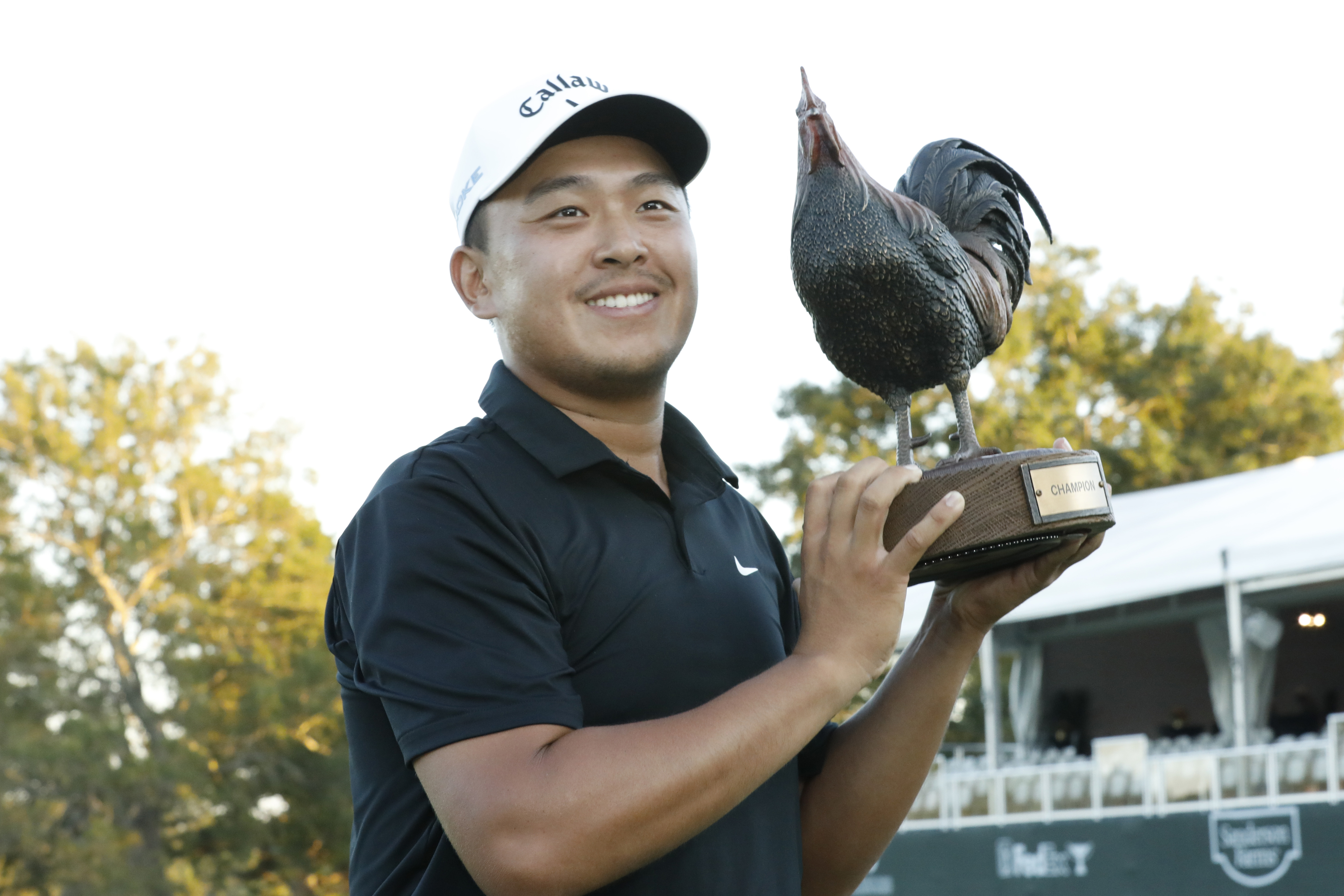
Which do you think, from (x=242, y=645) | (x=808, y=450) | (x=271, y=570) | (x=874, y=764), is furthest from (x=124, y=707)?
(x=874, y=764)

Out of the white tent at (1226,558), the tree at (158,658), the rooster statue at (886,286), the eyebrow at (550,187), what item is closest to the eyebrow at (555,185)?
the eyebrow at (550,187)

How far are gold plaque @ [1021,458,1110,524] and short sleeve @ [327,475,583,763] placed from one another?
2.63ft

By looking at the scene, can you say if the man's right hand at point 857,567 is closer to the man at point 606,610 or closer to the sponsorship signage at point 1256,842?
the man at point 606,610

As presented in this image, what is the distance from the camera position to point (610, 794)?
1616 millimetres

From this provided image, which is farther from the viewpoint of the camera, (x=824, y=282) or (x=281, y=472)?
(x=281, y=472)

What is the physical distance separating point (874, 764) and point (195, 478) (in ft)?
80.9

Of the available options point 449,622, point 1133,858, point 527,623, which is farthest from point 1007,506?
point 1133,858

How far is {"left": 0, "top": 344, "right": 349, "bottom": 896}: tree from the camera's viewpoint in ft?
70.1

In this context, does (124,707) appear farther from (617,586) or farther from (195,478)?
(617,586)

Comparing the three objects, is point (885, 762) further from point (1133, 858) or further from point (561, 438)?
point (1133, 858)

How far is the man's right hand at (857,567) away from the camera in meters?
1.80

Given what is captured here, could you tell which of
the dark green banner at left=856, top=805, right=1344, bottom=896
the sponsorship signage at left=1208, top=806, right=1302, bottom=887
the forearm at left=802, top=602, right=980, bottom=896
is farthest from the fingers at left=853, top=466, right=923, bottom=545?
the sponsorship signage at left=1208, top=806, right=1302, bottom=887

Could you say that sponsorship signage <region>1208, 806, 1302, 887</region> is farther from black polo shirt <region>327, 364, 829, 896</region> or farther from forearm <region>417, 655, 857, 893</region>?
forearm <region>417, 655, 857, 893</region>

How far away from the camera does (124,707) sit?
77.6 ft
